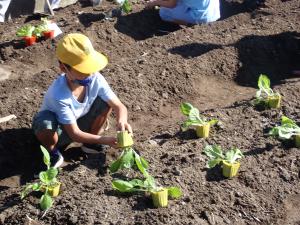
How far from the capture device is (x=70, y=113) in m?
4.24

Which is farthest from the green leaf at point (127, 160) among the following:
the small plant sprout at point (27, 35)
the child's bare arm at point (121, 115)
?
the small plant sprout at point (27, 35)

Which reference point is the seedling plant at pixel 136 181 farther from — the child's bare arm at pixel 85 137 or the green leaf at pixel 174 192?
the child's bare arm at pixel 85 137

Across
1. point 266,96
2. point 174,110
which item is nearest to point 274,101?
point 266,96

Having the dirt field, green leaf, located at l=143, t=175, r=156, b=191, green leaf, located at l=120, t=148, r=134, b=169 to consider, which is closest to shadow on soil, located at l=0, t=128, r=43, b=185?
the dirt field

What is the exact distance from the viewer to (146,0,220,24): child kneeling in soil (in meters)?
7.16

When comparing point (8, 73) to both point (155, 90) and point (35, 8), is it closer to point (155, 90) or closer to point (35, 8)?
point (155, 90)

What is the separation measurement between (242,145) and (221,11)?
4251 millimetres

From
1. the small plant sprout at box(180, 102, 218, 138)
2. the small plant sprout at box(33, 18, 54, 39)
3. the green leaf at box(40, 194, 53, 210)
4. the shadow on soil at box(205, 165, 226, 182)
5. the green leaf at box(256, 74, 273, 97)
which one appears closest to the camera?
the green leaf at box(40, 194, 53, 210)

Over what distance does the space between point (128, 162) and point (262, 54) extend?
308 centimetres

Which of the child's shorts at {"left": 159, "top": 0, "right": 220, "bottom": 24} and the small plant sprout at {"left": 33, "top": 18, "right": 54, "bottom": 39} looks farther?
the child's shorts at {"left": 159, "top": 0, "right": 220, "bottom": 24}

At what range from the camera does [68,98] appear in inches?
166

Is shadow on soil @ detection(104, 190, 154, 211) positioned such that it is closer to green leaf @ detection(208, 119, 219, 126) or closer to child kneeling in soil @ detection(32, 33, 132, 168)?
child kneeling in soil @ detection(32, 33, 132, 168)

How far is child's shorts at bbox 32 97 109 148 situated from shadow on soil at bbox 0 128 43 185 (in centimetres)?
26

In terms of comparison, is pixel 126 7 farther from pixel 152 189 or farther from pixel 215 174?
pixel 152 189
